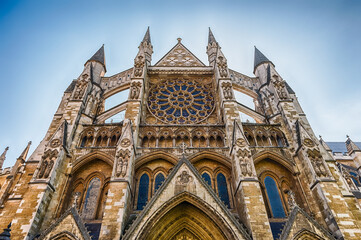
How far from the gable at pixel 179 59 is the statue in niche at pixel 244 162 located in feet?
30.6


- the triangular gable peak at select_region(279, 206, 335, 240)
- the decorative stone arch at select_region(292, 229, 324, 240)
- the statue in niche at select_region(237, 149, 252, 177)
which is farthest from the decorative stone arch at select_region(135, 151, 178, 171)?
the decorative stone arch at select_region(292, 229, 324, 240)

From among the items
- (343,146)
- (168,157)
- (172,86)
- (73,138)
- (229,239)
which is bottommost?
(229,239)

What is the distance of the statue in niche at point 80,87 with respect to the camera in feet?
49.4

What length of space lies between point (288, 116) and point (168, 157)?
7548 mm

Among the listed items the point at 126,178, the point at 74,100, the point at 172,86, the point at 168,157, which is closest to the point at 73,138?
the point at 74,100

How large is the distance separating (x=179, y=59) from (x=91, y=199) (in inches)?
509

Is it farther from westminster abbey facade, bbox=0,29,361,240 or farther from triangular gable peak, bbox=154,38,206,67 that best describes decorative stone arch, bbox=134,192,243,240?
triangular gable peak, bbox=154,38,206,67

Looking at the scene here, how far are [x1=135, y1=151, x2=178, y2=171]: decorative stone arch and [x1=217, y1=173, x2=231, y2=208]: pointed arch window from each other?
261cm

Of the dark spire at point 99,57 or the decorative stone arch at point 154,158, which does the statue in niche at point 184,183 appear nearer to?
the decorative stone arch at point 154,158

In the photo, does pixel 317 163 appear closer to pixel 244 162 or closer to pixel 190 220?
pixel 244 162

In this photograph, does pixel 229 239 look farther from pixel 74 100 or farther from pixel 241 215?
pixel 74 100

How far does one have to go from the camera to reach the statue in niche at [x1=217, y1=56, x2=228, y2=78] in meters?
16.4

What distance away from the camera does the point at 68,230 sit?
937 centimetres

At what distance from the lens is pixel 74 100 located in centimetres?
1467
